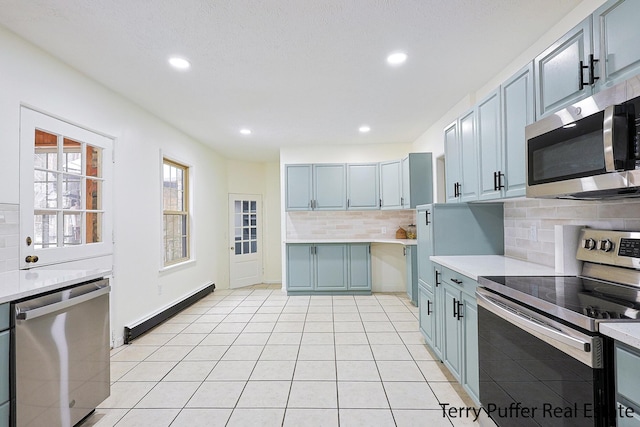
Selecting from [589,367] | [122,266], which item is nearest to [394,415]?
[589,367]

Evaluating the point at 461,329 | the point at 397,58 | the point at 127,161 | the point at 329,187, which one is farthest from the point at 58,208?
the point at 329,187

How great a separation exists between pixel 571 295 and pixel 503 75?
2.17 m

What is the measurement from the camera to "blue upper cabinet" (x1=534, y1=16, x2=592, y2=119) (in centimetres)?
141

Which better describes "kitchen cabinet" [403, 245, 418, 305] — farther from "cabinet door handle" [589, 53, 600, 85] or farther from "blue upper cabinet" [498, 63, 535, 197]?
"cabinet door handle" [589, 53, 600, 85]

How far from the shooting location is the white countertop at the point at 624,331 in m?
0.89

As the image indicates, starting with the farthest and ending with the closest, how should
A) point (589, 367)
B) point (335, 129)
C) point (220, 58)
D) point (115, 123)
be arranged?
point (335, 129) < point (115, 123) < point (220, 58) < point (589, 367)

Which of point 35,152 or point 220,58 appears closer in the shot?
point 35,152

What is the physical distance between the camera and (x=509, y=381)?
1500mm

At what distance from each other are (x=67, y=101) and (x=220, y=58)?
1341 millimetres

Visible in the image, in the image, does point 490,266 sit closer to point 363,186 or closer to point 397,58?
point 397,58

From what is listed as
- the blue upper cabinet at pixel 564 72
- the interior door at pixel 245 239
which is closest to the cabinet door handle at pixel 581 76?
the blue upper cabinet at pixel 564 72

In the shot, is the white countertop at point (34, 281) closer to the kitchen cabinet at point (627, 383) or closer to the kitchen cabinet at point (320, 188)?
the kitchen cabinet at point (627, 383)

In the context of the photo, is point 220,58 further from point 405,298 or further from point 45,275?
point 405,298

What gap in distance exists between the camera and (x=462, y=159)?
8.38 feet
